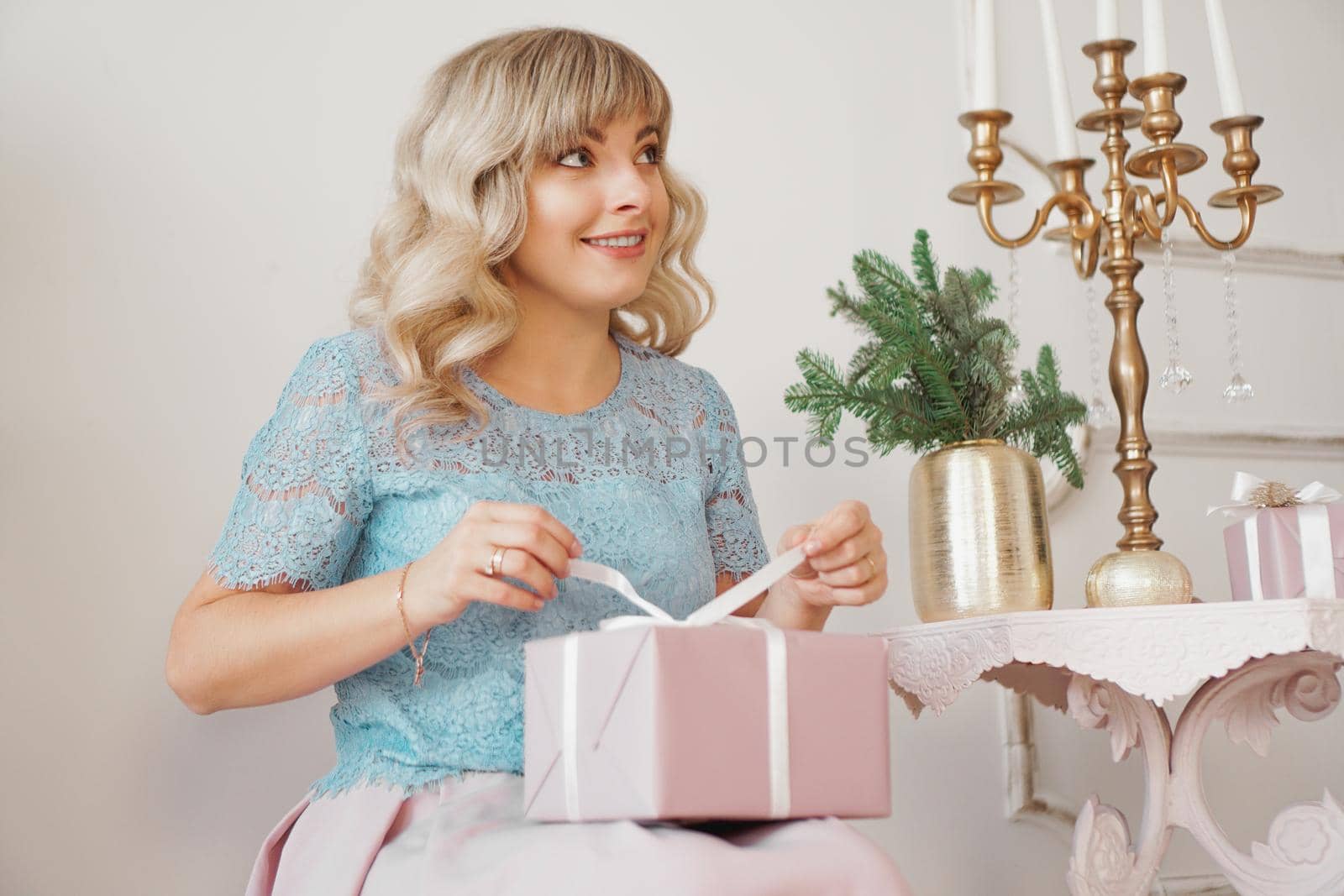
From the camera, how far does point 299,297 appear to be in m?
1.48

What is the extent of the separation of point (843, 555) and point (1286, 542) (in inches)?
19.4

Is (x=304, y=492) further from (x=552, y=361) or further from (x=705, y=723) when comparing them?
(x=705, y=723)

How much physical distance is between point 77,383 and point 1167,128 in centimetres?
120

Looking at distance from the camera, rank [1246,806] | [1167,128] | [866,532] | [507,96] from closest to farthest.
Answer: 1. [866,532]
2. [507,96]
3. [1167,128]
4. [1246,806]

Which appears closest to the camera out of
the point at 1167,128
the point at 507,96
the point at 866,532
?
the point at 866,532

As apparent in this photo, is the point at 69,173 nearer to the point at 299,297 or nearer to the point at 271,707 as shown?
the point at 299,297

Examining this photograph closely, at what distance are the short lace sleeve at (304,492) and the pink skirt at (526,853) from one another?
20 cm

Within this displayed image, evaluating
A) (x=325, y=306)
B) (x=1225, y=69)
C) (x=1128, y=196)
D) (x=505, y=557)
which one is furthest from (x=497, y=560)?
(x=1225, y=69)

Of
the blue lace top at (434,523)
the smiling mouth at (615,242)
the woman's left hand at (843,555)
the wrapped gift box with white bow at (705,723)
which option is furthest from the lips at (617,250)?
the wrapped gift box with white bow at (705,723)

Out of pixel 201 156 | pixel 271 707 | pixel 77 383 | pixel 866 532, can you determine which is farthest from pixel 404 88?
pixel 866 532

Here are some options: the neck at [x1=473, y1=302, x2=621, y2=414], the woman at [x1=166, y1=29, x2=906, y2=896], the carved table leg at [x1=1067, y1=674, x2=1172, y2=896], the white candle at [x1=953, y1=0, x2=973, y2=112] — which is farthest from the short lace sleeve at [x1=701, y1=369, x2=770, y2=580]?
the white candle at [x1=953, y1=0, x2=973, y2=112]

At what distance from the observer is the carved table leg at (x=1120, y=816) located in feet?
4.08

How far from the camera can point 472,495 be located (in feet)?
3.60

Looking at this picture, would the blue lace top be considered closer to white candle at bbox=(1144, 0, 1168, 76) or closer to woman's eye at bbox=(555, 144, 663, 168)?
woman's eye at bbox=(555, 144, 663, 168)
